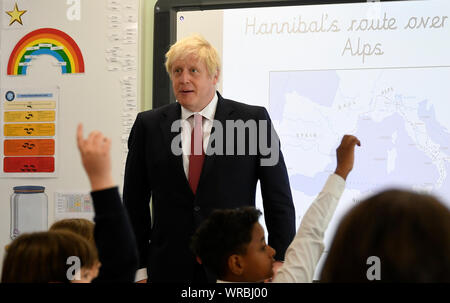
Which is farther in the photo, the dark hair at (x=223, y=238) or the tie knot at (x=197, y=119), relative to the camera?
the tie knot at (x=197, y=119)

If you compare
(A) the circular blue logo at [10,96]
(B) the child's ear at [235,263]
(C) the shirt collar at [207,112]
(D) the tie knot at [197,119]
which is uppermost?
(A) the circular blue logo at [10,96]

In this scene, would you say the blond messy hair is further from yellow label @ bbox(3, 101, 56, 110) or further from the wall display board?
yellow label @ bbox(3, 101, 56, 110)

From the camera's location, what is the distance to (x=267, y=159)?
1989 millimetres

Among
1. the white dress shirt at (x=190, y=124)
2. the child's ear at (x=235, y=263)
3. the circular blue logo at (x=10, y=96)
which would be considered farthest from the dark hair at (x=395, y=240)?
the circular blue logo at (x=10, y=96)

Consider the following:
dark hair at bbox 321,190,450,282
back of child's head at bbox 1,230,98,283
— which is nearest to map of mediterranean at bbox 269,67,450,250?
back of child's head at bbox 1,230,98,283

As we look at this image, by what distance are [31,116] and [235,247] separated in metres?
1.97

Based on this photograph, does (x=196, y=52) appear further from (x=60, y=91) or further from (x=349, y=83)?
(x=60, y=91)

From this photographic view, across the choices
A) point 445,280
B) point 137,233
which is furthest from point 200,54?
point 445,280

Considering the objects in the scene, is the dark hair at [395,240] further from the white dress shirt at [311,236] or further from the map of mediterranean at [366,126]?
the map of mediterranean at [366,126]

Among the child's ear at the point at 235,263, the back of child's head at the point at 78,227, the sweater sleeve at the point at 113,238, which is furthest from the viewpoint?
the back of child's head at the point at 78,227

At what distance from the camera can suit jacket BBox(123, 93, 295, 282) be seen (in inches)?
75.9

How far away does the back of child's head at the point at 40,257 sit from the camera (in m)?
1.16

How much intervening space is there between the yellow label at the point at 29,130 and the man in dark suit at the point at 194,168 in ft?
3.92
